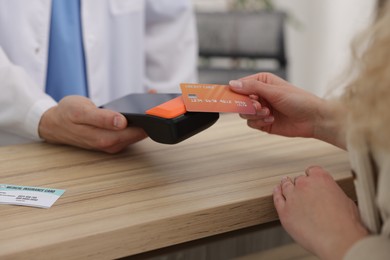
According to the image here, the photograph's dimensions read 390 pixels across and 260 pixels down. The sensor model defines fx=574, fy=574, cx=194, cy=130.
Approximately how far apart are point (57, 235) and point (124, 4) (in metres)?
0.98

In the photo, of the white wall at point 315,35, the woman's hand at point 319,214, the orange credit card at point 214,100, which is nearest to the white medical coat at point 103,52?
the orange credit card at point 214,100

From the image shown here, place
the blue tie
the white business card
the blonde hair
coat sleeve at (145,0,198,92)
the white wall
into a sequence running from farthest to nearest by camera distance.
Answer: the white wall
coat sleeve at (145,0,198,92)
the blue tie
the white business card
the blonde hair

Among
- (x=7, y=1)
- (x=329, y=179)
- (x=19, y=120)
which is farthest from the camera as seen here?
(x=7, y=1)

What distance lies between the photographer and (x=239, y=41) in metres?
2.19

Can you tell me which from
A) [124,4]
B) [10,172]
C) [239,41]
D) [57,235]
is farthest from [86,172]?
[239,41]

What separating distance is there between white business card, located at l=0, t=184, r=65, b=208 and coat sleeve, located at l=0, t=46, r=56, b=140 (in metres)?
0.27

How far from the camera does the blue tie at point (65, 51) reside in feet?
4.58

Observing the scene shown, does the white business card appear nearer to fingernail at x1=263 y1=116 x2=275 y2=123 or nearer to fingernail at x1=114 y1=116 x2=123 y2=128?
Result: fingernail at x1=114 y1=116 x2=123 y2=128

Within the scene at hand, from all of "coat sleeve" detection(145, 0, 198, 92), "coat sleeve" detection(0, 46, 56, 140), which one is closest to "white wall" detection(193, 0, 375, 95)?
"coat sleeve" detection(145, 0, 198, 92)

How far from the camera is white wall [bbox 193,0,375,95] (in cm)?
331

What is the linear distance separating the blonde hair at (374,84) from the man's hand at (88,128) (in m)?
0.40

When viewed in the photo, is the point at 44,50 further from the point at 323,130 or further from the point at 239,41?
the point at 239,41

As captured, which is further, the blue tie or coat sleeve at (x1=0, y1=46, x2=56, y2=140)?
the blue tie

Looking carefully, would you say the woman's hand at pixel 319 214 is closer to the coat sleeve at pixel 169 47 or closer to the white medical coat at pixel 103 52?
the white medical coat at pixel 103 52
